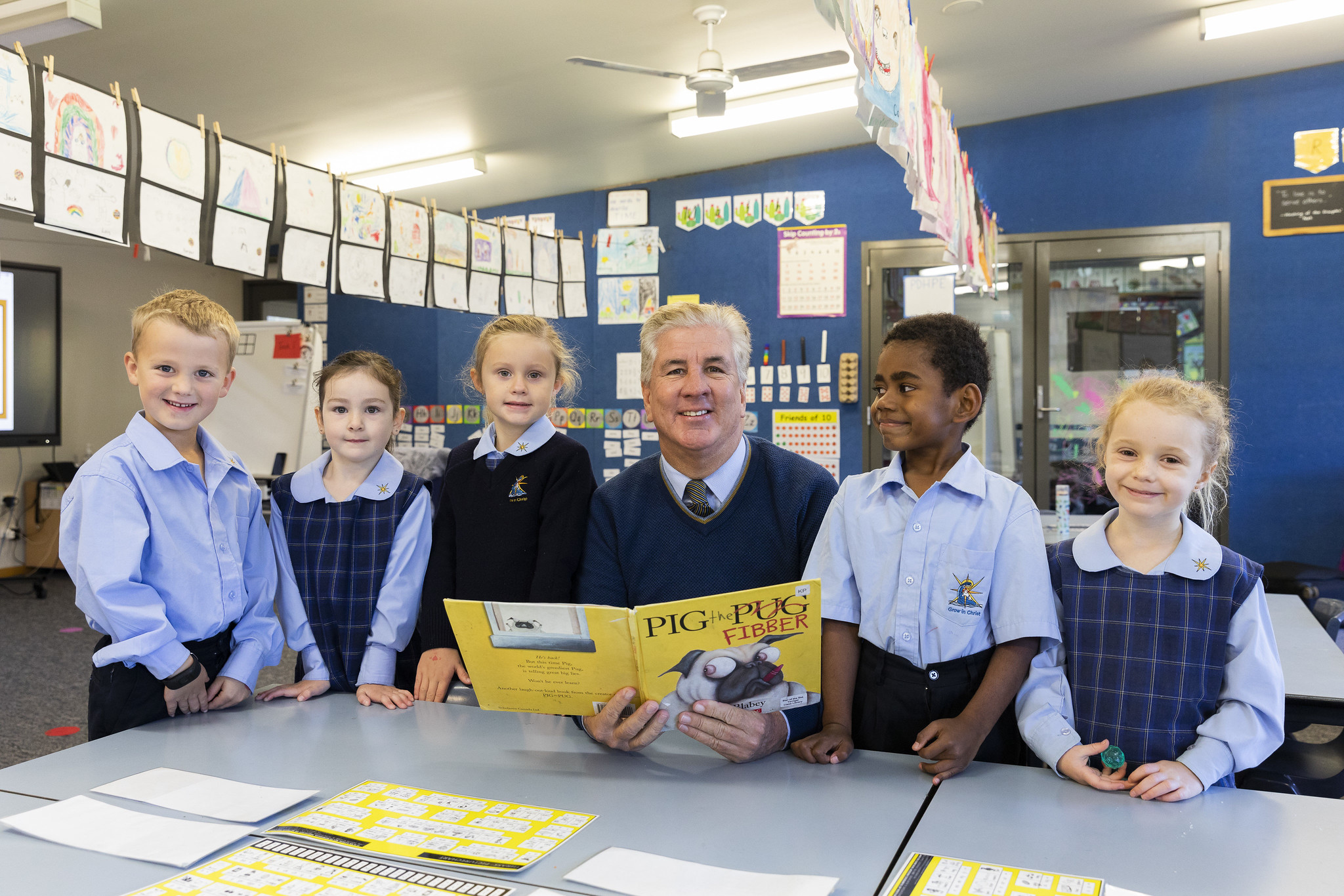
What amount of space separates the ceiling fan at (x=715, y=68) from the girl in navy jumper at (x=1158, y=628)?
2721mm

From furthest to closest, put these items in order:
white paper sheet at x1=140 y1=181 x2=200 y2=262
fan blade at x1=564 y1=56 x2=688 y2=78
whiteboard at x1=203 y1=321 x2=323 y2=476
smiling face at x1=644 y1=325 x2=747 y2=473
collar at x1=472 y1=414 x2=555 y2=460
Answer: whiteboard at x1=203 y1=321 x2=323 y2=476 < fan blade at x1=564 y1=56 x2=688 y2=78 < white paper sheet at x1=140 y1=181 x2=200 y2=262 < collar at x1=472 y1=414 x2=555 y2=460 < smiling face at x1=644 y1=325 x2=747 y2=473

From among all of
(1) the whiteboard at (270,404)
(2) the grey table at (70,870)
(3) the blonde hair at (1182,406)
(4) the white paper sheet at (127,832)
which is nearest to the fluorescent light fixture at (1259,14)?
(3) the blonde hair at (1182,406)

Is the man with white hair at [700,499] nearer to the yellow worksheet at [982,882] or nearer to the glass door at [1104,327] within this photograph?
the yellow worksheet at [982,882]

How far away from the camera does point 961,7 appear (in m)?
3.81

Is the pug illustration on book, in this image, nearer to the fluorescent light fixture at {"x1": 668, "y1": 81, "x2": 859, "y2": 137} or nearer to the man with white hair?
the man with white hair

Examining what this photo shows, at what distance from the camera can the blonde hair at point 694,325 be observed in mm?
1661

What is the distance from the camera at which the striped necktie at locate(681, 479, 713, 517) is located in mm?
1659

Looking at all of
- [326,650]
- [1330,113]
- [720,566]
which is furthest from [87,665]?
[1330,113]

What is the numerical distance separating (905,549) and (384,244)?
312cm

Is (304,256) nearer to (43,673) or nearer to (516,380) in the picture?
(516,380)

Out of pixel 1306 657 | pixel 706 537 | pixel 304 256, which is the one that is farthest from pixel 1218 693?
pixel 304 256

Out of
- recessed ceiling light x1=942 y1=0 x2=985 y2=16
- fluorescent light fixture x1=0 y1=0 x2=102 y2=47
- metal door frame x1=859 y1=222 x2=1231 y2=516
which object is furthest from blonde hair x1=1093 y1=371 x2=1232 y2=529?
fluorescent light fixture x1=0 y1=0 x2=102 y2=47

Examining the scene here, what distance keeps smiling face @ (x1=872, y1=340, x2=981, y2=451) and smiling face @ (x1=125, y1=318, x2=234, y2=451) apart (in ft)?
3.91

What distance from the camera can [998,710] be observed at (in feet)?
4.31
